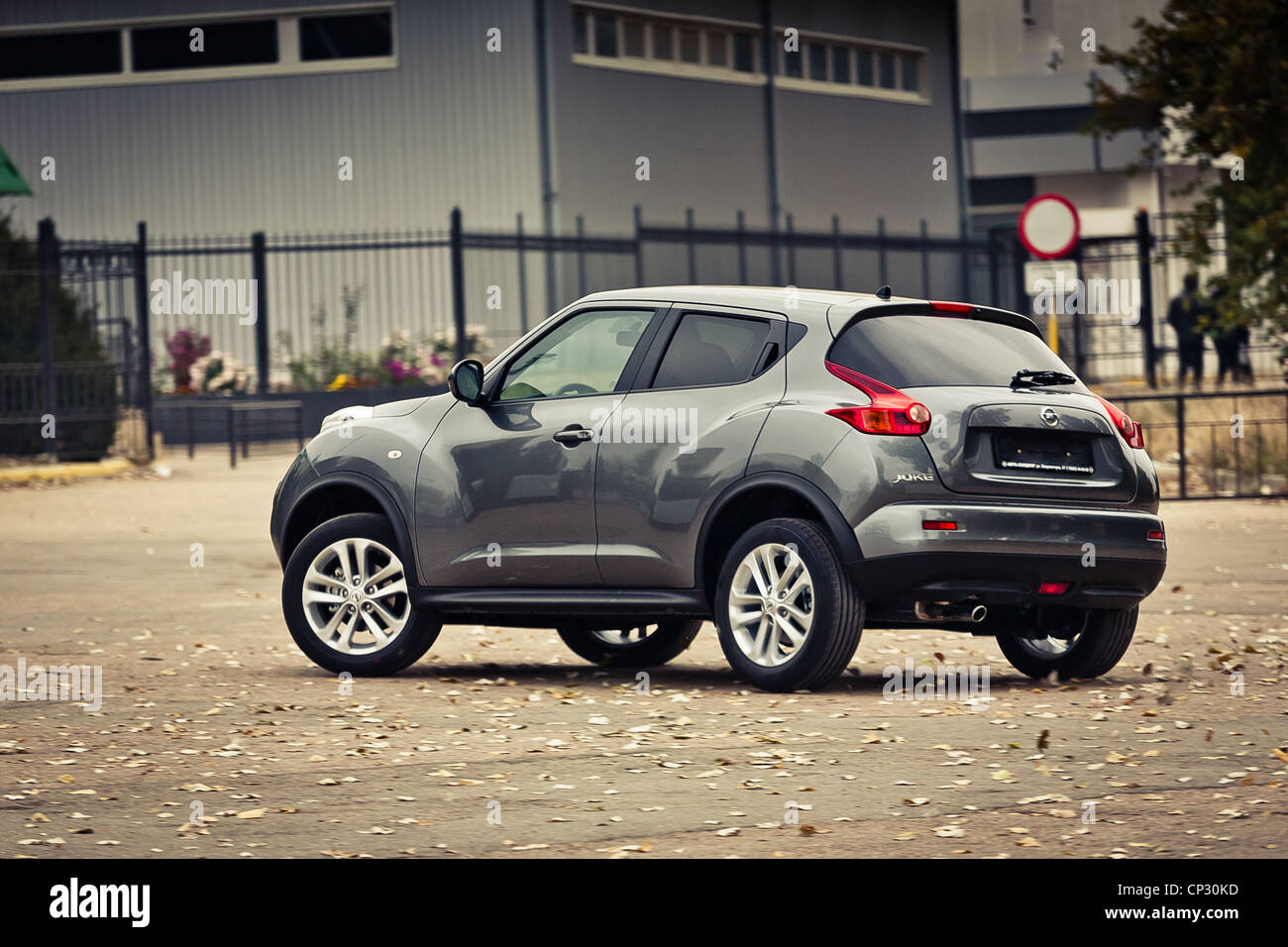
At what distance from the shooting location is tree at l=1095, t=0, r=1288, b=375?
19641mm

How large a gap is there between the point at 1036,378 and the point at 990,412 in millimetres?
453

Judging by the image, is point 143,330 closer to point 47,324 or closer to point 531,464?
point 47,324

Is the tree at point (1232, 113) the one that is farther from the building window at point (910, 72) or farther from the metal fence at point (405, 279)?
the building window at point (910, 72)

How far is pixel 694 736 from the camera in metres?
8.18

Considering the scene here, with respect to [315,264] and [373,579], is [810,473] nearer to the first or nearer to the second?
[373,579]

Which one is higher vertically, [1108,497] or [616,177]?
[616,177]

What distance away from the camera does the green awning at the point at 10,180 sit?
26375 mm

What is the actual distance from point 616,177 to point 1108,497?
26928 mm

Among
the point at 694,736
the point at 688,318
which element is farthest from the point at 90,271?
the point at 694,736

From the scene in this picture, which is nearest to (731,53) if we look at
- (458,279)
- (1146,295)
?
(458,279)

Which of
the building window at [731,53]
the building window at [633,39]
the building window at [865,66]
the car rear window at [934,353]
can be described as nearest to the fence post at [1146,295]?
the building window at [731,53]

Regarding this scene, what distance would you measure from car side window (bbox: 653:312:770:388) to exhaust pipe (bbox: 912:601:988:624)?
1262 mm

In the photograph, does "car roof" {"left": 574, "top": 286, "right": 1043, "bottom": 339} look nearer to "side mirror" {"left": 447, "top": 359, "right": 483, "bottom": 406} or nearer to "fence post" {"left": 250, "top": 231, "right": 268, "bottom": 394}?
"side mirror" {"left": 447, "top": 359, "right": 483, "bottom": 406}

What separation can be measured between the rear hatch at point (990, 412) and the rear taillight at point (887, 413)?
5 centimetres
